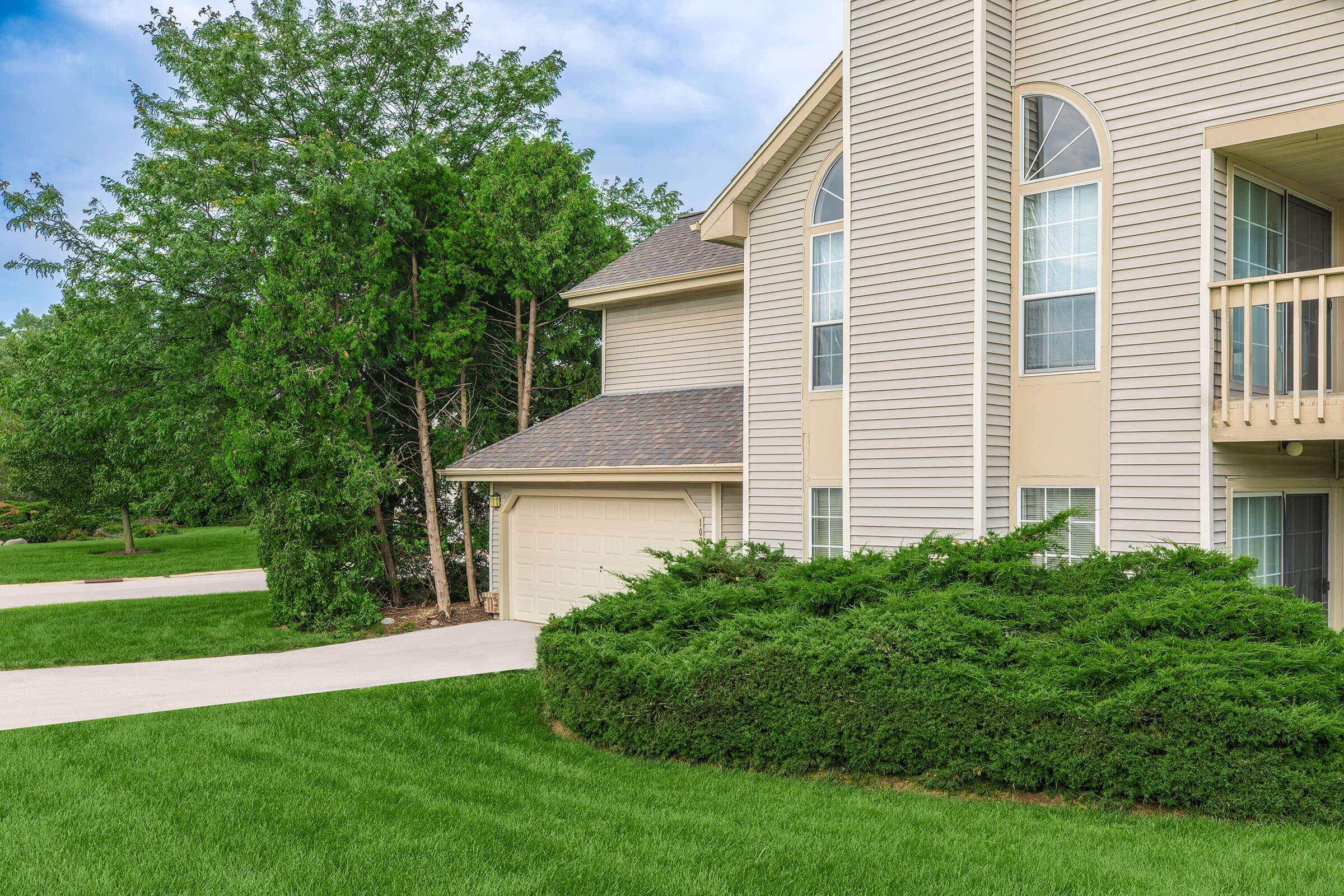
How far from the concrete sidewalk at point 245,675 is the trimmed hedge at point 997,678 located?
3.49 m

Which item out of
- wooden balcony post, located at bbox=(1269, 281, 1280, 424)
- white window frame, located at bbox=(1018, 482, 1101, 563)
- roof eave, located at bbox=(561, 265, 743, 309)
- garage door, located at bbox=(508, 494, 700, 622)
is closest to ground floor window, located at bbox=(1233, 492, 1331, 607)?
wooden balcony post, located at bbox=(1269, 281, 1280, 424)

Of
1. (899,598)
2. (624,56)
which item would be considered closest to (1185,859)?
(899,598)

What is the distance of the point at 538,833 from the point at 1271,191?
8.71m

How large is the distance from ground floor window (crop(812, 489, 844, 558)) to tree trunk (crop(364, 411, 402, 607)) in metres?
8.01

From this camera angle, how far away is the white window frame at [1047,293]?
9.30m

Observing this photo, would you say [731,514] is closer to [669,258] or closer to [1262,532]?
[669,258]

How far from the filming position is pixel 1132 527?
9023mm

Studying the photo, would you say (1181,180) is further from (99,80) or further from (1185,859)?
(99,80)

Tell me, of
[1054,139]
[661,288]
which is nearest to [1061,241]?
[1054,139]

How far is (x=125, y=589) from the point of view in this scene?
67.3ft

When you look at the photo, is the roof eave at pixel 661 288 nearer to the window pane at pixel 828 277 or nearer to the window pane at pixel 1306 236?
the window pane at pixel 828 277

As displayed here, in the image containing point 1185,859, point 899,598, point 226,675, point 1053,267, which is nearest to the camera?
point 1185,859

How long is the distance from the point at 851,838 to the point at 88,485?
28297 mm

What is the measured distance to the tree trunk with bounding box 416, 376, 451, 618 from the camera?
54.2ft
